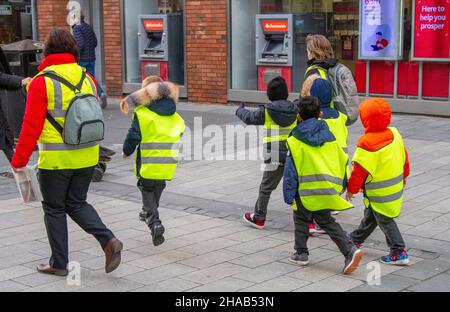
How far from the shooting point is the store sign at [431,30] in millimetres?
12234

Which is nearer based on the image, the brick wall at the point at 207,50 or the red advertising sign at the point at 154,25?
the brick wall at the point at 207,50

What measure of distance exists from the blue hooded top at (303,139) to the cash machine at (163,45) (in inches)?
399

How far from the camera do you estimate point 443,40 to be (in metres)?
12.3

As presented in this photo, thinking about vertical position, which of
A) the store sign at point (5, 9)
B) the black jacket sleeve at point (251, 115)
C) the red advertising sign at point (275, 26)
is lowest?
the black jacket sleeve at point (251, 115)

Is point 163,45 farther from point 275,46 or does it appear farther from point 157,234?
point 157,234

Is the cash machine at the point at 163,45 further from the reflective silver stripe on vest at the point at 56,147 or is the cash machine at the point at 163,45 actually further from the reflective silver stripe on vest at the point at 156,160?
the reflective silver stripe on vest at the point at 56,147

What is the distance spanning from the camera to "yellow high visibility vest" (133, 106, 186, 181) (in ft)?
20.2

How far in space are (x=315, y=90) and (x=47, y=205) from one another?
252 centimetres

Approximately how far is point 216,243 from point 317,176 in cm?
134

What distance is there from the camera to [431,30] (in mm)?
12383

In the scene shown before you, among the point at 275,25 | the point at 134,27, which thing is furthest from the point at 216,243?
the point at 134,27

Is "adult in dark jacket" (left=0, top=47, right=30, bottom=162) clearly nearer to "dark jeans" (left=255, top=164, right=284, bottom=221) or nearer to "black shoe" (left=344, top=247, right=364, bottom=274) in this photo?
"dark jeans" (left=255, top=164, right=284, bottom=221)

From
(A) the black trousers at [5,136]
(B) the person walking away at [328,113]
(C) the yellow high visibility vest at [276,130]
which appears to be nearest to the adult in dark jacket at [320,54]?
(B) the person walking away at [328,113]

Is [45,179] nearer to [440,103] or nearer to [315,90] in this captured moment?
[315,90]
